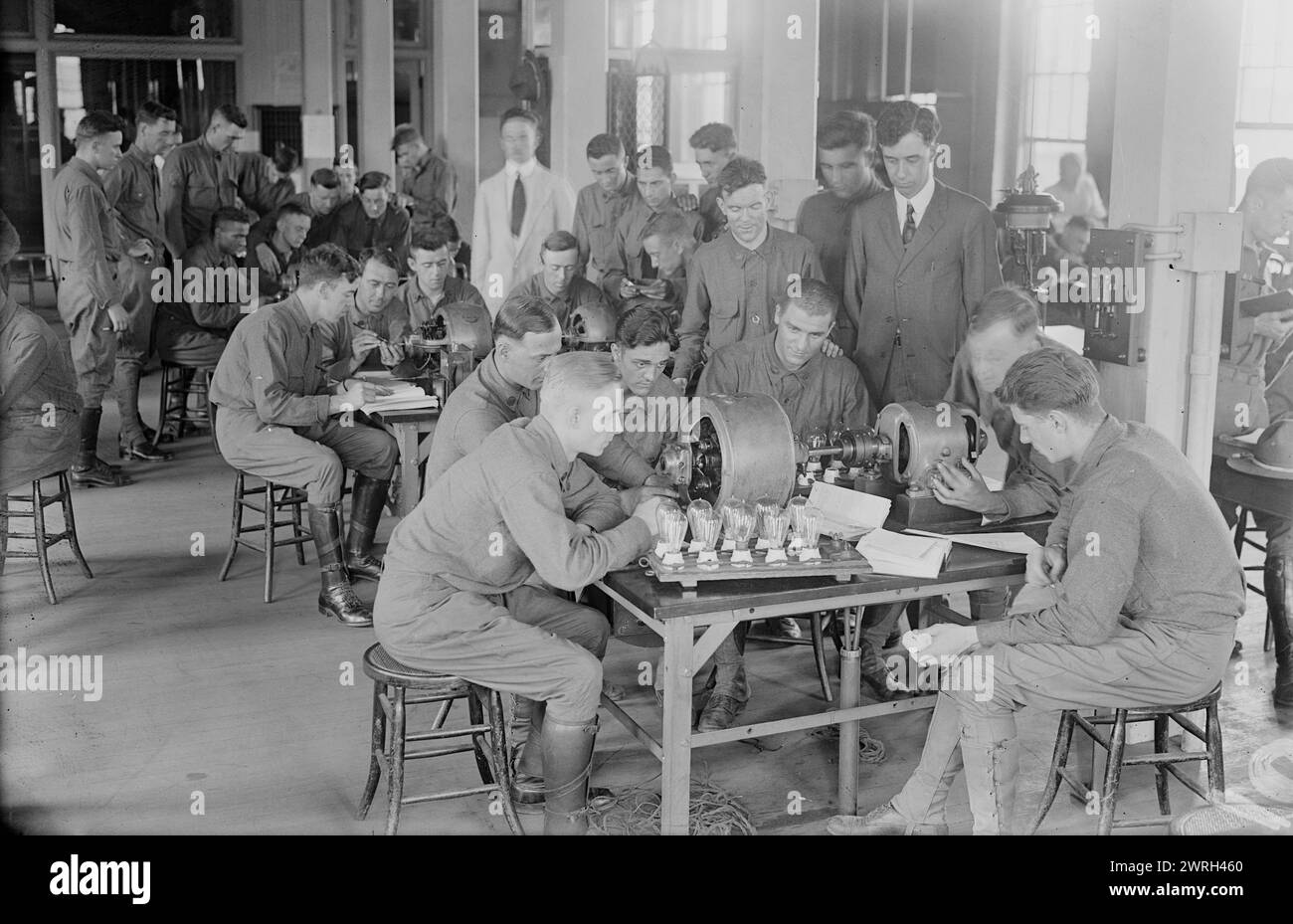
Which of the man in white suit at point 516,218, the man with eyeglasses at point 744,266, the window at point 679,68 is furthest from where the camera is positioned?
the window at point 679,68

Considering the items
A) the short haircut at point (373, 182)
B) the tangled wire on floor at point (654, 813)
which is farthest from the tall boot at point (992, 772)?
the short haircut at point (373, 182)

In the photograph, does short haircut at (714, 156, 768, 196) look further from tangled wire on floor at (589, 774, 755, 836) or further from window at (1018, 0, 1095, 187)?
window at (1018, 0, 1095, 187)

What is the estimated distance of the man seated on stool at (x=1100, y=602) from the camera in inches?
144

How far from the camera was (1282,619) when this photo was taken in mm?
5156

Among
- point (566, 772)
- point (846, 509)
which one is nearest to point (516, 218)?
point (846, 509)

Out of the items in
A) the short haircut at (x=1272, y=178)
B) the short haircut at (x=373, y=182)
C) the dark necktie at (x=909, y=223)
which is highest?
the short haircut at (x=1272, y=178)

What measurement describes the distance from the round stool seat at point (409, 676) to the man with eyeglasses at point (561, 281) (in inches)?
121

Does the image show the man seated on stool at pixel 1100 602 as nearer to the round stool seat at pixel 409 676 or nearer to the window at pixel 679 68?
the round stool seat at pixel 409 676

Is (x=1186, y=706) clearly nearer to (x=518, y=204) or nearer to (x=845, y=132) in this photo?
(x=845, y=132)

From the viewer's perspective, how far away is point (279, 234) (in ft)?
32.9

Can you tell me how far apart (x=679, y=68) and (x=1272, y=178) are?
330 inches

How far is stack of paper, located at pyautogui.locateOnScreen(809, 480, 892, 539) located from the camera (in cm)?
425

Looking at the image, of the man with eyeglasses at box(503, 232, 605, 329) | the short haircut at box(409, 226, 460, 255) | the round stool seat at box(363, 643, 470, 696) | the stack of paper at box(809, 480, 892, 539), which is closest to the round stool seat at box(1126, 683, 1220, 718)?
the stack of paper at box(809, 480, 892, 539)
